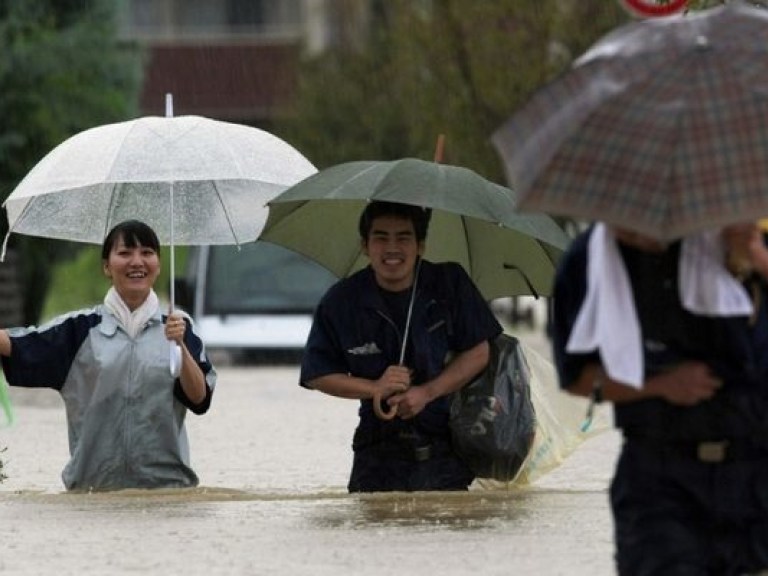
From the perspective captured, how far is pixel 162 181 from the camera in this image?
37.0 feet

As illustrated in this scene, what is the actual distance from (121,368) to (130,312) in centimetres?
25

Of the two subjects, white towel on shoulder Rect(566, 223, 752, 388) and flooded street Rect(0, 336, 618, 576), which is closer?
white towel on shoulder Rect(566, 223, 752, 388)

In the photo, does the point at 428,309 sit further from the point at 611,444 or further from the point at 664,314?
the point at 611,444

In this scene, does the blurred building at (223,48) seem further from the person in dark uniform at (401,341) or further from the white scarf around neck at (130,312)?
the person in dark uniform at (401,341)

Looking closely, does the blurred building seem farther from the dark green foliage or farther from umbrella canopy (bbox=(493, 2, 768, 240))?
umbrella canopy (bbox=(493, 2, 768, 240))

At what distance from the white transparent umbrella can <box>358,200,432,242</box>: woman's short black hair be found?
661 mm

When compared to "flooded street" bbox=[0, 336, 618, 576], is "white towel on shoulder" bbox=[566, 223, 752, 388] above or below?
above

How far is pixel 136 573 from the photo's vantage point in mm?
8844

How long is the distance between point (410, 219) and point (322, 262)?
1202 mm

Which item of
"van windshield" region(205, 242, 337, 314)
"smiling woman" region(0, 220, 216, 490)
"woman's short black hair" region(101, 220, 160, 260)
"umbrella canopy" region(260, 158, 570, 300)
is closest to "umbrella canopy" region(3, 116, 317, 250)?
"umbrella canopy" region(260, 158, 570, 300)

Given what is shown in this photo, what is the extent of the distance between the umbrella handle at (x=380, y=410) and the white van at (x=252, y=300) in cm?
1978

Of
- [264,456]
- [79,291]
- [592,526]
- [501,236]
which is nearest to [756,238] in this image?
[592,526]

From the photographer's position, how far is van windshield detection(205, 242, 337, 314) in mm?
31000

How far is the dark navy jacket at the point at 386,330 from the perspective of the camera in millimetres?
10453
